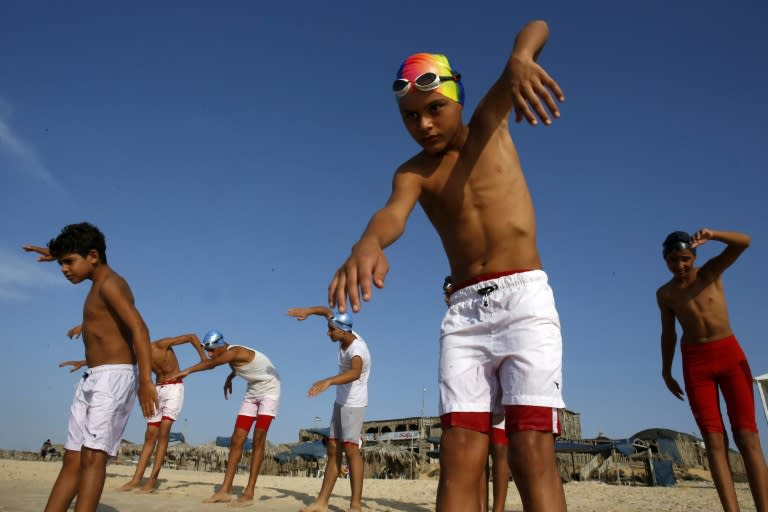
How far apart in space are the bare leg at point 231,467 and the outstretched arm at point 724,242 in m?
6.08

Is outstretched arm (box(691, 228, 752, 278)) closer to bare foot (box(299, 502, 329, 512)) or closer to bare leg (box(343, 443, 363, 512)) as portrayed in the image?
bare leg (box(343, 443, 363, 512))

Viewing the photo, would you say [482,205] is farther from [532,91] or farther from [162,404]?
[162,404]

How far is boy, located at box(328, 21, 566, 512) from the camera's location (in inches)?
89.9

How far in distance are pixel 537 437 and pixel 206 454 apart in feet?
112

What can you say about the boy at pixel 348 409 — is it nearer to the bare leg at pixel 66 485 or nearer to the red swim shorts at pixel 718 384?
the bare leg at pixel 66 485

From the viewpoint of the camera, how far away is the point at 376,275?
1.74m

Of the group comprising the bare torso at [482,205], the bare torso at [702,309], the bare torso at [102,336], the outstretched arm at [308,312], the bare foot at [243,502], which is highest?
the outstretched arm at [308,312]

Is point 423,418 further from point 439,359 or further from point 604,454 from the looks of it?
point 439,359

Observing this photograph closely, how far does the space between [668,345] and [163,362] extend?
820 cm

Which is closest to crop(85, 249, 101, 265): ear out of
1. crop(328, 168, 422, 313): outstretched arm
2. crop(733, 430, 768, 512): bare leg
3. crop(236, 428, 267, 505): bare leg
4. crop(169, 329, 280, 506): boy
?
crop(328, 168, 422, 313): outstretched arm

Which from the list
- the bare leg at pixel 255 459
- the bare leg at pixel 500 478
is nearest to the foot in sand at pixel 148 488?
the bare leg at pixel 255 459

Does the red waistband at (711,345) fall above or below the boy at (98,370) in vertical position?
above

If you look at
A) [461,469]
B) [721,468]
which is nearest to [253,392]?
[721,468]

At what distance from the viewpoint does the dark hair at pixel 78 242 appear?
4395mm
